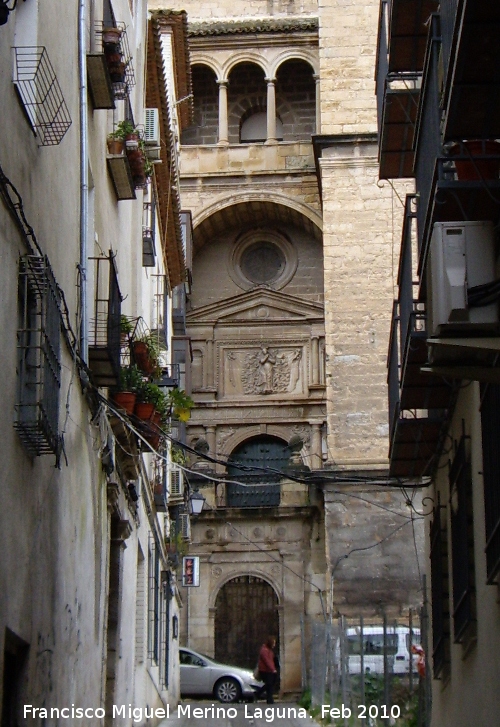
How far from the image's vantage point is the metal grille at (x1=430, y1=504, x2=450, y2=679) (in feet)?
42.0

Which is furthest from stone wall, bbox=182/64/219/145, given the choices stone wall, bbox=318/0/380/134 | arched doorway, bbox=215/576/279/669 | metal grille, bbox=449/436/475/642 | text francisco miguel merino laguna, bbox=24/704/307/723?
metal grille, bbox=449/436/475/642

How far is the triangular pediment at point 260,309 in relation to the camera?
35.2m

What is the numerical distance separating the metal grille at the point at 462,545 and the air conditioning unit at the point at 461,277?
3.01 m

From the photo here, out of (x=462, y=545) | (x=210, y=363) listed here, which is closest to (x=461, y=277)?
(x=462, y=545)

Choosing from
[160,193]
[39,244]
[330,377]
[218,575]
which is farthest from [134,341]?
[218,575]

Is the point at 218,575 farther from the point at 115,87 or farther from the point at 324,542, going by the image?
the point at 115,87

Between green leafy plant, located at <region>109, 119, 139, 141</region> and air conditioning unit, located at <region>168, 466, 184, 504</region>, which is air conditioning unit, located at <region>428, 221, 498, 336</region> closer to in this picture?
green leafy plant, located at <region>109, 119, 139, 141</region>

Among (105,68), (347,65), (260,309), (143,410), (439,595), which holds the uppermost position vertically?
(347,65)

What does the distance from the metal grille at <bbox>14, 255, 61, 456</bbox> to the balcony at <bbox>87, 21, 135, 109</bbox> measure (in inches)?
134

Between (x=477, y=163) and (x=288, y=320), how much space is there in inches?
1050

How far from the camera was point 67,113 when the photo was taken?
33.6 ft

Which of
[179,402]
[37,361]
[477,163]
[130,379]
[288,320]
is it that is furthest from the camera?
[288,320]

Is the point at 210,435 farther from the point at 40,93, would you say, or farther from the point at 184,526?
the point at 40,93

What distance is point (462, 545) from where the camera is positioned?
1117cm
